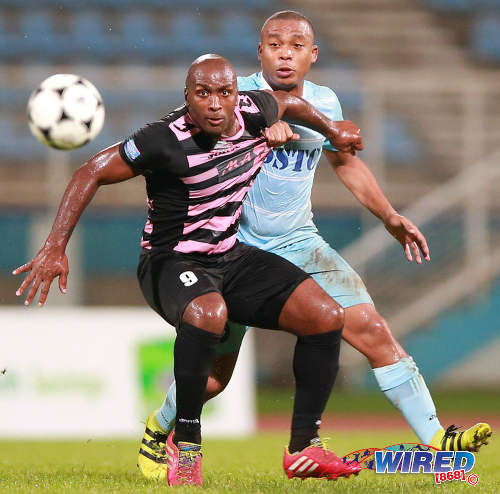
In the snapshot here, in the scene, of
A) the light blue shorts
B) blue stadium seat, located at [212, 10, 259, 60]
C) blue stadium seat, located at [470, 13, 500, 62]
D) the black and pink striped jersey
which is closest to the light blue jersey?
the light blue shorts

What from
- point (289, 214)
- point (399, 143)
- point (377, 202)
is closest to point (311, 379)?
point (289, 214)

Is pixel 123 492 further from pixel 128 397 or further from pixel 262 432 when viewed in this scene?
pixel 262 432

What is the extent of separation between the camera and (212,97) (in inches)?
161

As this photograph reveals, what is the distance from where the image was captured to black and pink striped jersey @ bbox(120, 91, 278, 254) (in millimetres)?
4078

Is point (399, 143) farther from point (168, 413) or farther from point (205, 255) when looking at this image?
point (205, 255)

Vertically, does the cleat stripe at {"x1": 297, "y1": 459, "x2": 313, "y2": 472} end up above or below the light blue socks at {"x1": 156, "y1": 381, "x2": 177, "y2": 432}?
below

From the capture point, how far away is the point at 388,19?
15766mm

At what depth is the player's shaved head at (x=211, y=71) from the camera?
4066mm

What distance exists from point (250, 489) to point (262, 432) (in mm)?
5297

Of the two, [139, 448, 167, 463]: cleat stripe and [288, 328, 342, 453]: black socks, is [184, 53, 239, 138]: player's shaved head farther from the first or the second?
[139, 448, 167, 463]: cleat stripe

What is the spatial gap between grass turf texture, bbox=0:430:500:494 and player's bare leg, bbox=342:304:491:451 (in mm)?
261

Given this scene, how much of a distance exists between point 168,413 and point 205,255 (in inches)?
36.5

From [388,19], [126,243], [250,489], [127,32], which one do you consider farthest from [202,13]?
[250,489]

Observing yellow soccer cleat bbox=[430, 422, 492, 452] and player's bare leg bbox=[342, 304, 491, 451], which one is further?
player's bare leg bbox=[342, 304, 491, 451]
